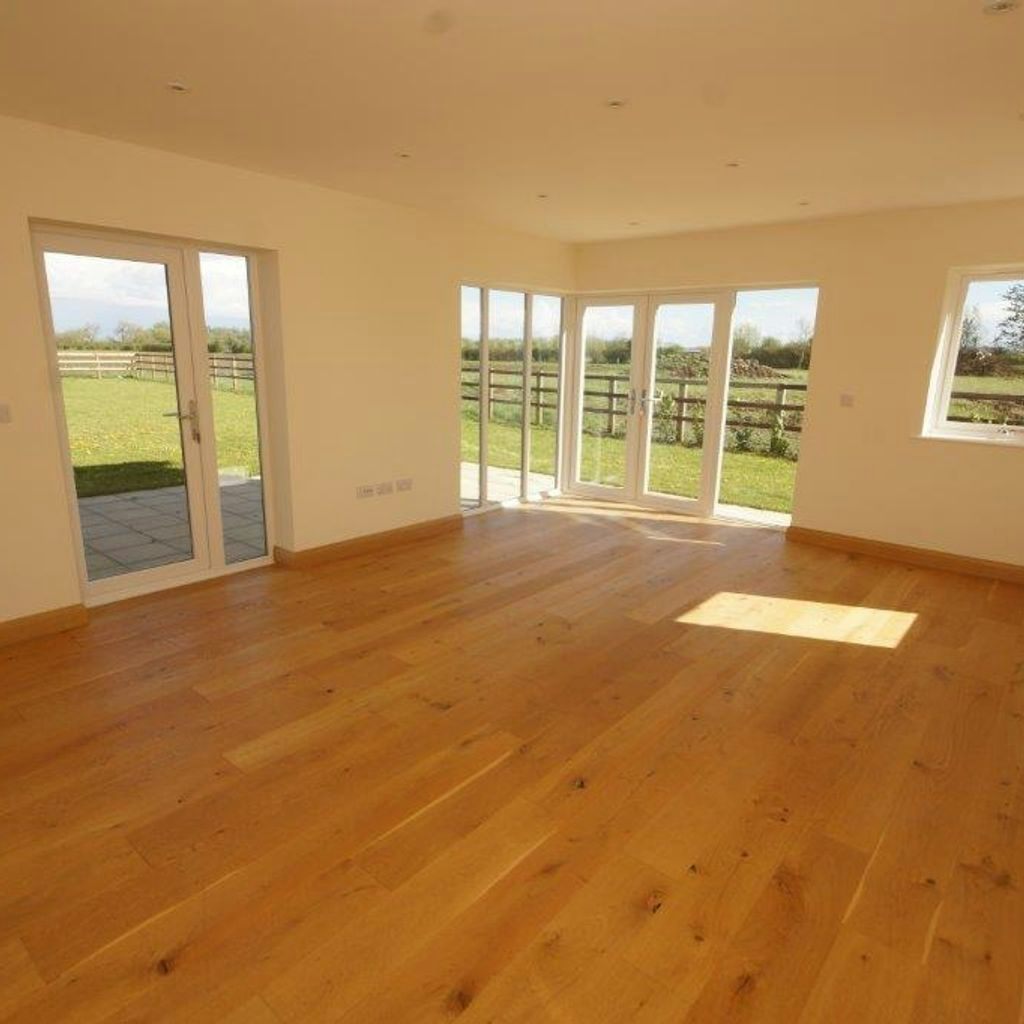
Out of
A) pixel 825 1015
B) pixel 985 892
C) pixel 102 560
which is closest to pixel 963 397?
pixel 985 892

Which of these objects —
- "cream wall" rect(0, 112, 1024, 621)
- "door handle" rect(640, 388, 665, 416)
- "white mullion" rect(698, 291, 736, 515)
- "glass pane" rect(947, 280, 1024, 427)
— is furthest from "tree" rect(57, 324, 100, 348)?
"glass pane" rect(947, 280, 1024, 427)

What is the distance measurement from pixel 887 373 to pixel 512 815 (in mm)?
4397

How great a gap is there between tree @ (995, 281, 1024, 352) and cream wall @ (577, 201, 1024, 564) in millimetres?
275

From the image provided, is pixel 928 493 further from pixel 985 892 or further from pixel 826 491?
pixel 985 892

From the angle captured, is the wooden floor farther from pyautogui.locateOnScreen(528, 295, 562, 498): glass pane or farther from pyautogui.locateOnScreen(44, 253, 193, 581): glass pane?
pyautogui.locateOnScreen(528, 295, 562, 498): glass pane

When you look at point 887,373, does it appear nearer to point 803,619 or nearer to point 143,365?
point 803,619

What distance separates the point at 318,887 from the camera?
1890 millimetres

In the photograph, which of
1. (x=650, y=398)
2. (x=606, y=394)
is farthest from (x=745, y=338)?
(x=606, y=394)

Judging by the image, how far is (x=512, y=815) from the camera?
2201mm

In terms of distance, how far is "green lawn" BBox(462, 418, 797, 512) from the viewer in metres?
6.20

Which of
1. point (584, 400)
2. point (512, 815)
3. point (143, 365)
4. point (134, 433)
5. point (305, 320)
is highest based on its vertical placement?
point (305, 320)

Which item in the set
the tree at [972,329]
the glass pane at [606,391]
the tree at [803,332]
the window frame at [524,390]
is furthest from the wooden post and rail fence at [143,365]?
the tree at [972,329]

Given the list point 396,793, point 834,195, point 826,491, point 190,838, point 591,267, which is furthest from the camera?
point 591,267

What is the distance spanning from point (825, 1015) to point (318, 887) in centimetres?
133
